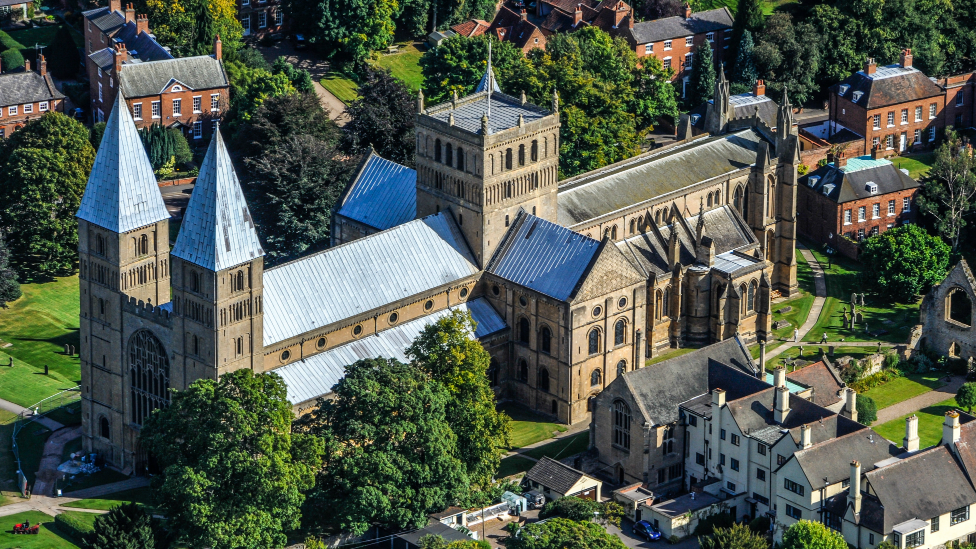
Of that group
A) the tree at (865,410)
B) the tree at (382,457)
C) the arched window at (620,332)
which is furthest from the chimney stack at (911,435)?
the tree at (382,457)

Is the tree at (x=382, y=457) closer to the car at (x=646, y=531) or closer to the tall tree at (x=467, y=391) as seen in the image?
the tall tree at (x=467, y=391)

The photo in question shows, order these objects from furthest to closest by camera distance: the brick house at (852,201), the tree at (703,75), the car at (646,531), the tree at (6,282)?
the tree at (703,75) < the brick house at (852,201) < the tree at (6,282) < the car at (646,531)

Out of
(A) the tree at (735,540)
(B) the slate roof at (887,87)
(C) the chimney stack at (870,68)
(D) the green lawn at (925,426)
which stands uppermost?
(C) the chimney stack at (870,68)

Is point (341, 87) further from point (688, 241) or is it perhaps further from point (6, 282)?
point (688, 241)

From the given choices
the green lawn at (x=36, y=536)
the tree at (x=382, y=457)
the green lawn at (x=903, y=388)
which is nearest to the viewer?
the tree at (x=382, y=457)

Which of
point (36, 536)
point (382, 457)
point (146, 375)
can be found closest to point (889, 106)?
point (382, 457)

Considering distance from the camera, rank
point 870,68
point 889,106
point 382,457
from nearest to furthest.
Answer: point 382,457
point 889,106
point 870,68
